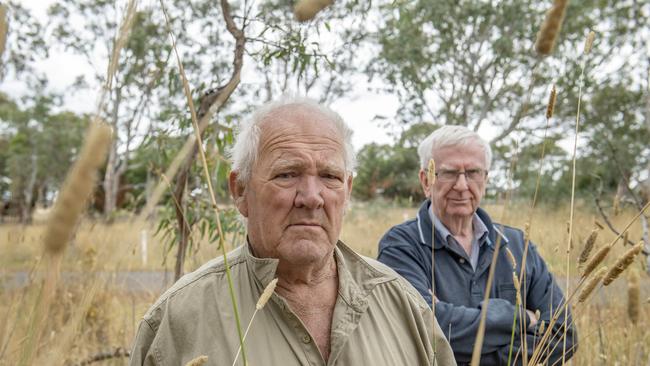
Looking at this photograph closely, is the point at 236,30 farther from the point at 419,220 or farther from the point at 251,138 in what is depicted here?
the point at 419,220

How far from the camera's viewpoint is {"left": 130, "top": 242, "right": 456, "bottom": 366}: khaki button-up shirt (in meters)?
1.88

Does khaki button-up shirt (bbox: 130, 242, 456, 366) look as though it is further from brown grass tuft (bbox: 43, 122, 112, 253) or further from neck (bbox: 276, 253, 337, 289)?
brown grass tuft (bbox: 43, 122, 112, 253)

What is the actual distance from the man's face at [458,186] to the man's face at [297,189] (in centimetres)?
101

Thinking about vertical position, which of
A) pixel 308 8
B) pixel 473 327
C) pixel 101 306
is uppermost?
pixel 308 8

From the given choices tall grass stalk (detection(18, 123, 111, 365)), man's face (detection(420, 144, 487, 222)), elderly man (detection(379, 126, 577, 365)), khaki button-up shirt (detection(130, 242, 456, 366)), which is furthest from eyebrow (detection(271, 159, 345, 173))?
tall grass stalk (detection(18, 123, 111, 365))

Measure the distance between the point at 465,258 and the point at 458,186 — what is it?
0.36 metres

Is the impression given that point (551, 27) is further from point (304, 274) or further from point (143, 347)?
point (143, 347)

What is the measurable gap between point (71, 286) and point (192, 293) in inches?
102

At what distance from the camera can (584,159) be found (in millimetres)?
16922

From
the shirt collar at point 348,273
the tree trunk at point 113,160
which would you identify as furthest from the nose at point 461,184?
the tree trunk at point 113,160

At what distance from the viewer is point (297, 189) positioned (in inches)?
82.7

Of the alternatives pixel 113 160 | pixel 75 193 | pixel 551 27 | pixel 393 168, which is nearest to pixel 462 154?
pixel 551 27

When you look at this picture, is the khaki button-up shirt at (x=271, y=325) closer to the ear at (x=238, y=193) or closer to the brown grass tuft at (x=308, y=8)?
the ear at (x=238, y=193)

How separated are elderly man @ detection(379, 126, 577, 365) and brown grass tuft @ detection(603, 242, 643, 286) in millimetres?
1574
